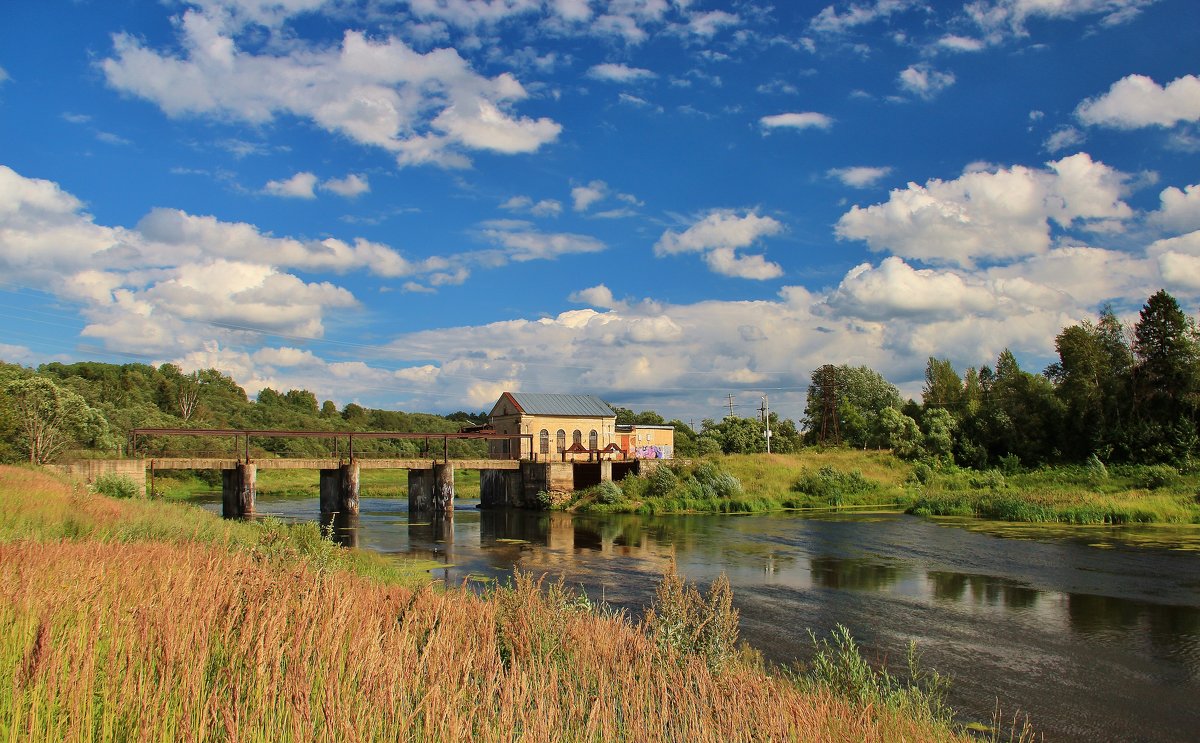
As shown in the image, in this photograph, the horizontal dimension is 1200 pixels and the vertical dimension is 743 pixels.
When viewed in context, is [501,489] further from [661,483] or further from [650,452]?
[661,483]

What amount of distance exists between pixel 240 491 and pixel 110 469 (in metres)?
6.98


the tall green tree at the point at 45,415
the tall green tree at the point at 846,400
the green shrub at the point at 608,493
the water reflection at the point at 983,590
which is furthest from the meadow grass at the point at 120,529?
the tall green tree at the point at 846,400

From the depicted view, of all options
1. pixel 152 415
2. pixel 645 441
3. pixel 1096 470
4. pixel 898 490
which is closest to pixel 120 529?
pixel 898 490

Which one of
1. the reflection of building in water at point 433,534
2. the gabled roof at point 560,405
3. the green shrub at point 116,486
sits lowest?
the reflection of building in water at point 433,534

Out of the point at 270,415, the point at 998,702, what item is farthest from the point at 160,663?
the point at 270,415

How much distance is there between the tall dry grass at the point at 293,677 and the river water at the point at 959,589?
111 inches

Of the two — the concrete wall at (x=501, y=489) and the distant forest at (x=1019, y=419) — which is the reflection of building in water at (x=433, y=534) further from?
the distant forest at (x=1019, y=419)

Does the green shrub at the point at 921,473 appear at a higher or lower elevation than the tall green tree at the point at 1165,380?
lower

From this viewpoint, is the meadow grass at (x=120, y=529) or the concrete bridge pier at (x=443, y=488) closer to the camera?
the meadow grass at (x=120, y=529)

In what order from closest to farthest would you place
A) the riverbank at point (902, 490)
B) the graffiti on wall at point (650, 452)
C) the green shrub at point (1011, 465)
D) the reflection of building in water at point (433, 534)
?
the reflection of building in water at point (433, 534)
the riverbank at point (902, 490)
the green shrub at point (1011, 465)
the graffiti on wall at point (650, 452)

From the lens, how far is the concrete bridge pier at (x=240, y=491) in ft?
139

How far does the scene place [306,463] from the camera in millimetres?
46531

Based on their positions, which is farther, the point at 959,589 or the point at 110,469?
the point at 110,469

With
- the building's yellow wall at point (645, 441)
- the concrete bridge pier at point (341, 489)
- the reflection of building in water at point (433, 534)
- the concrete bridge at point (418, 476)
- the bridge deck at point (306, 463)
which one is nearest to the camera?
the reflection of building in water at point (433, 534)
